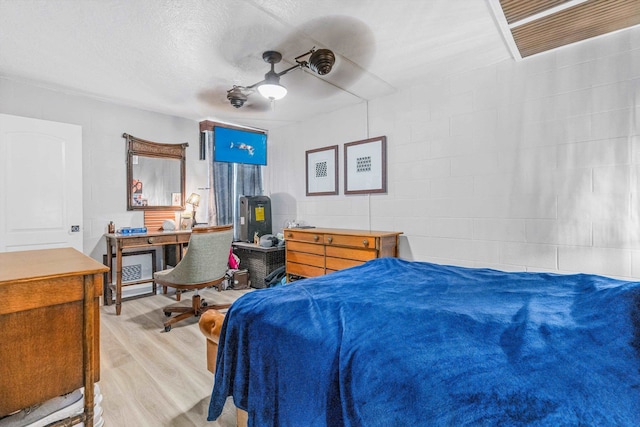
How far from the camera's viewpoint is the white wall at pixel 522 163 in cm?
231

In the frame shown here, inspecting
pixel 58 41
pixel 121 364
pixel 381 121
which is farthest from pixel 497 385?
pixel 58 41

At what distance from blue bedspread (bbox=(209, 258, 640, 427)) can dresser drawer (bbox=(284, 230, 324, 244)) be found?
190cm

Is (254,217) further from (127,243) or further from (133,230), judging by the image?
(127,243)

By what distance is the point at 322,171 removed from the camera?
4336 mm

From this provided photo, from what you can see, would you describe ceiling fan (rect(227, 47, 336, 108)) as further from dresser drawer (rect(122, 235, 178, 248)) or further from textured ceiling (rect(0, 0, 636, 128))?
dresser drawer (rect(122, 235, 178, 248))

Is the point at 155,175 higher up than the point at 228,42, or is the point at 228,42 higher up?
the point at 228,42

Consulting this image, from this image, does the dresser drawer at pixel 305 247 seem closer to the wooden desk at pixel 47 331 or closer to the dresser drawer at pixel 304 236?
the dresser drawer at pixel 304 236

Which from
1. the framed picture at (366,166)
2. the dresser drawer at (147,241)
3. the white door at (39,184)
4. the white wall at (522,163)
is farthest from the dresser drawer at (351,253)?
the white door at (39,184)

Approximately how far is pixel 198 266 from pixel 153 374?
3.37 ft

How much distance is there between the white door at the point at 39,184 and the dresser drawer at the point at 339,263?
9.42 ft

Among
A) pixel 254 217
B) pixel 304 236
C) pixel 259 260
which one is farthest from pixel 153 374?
pixel 254 217

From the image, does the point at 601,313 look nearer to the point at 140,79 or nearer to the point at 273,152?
the point at 140,79

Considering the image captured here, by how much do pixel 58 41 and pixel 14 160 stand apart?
145cm

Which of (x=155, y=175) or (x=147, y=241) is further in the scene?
(x=155, y=175)
